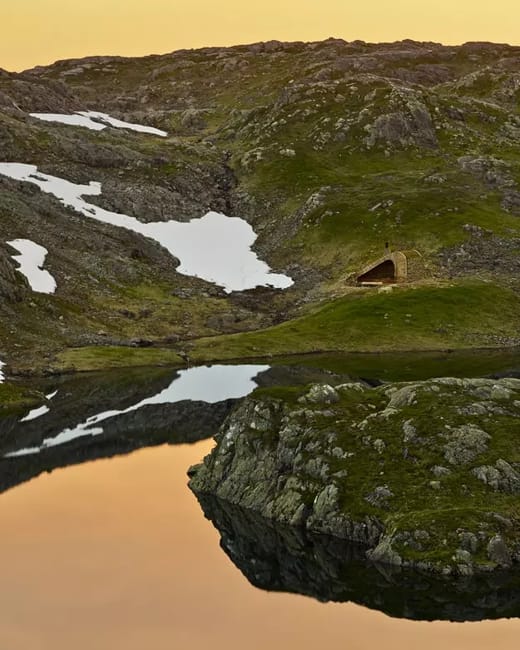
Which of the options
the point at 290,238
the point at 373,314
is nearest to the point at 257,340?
the point at 373,314

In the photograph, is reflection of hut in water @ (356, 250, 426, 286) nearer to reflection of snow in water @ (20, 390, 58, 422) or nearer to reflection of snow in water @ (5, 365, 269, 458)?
reflection of snow in water @ (5, 365, 269, 458)

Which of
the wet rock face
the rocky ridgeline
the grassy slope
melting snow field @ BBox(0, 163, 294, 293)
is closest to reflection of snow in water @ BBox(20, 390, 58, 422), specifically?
the rocky ridgeline

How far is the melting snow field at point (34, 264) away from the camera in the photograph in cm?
14300

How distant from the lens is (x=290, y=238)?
185 m

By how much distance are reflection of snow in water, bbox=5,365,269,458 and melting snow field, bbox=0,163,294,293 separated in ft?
152

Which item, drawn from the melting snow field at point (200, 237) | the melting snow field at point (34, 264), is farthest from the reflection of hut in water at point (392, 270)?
the melting snow field at point (34, 264)

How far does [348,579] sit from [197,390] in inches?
2341

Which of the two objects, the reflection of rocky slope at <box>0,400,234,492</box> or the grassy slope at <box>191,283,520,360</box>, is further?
the grassy slope at <box>191,283,520,360</box>

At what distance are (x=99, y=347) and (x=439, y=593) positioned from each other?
8823 cm

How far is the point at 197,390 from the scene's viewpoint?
4284 inches

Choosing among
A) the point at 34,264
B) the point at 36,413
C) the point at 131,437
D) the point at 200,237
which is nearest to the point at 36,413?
the point at 36,413

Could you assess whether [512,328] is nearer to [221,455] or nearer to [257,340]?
[257,340]

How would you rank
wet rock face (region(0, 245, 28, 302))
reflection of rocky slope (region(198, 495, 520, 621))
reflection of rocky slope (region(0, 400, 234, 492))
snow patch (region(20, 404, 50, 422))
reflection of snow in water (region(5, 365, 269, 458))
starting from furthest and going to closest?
wet rock face (region(0, 245, 28, 302)) < snow patch (region(20, 404, 50, 422)) < reflection of snow in water (region(5, 365, 269, 458)) < reflection of rocky slope (region(0, 400, 234, 492)) < reflection of rocky slope (region(198, 495, 520, 621))

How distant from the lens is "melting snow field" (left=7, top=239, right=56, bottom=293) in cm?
14300
